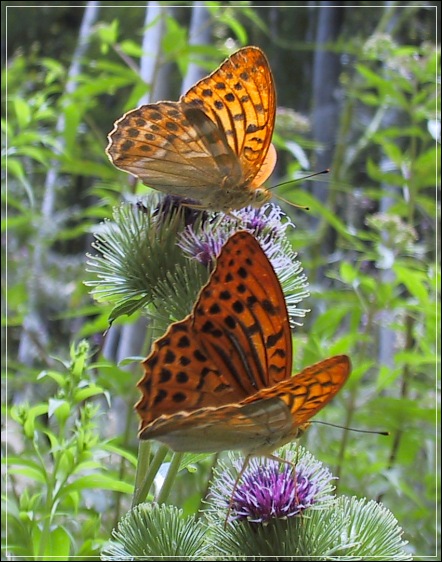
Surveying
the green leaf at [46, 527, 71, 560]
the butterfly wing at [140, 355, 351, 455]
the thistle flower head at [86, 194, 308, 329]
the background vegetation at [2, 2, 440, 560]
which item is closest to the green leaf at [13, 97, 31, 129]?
the background vegetation at [2, 2, 440, 560]

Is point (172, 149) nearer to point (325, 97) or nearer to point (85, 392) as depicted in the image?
point (85, 392)

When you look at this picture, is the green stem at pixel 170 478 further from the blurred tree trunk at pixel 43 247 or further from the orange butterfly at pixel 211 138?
the blurred tree trunk at pixel 43 247

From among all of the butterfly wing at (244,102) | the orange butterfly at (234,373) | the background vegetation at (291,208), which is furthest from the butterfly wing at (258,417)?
the background vegetation at (291,208)

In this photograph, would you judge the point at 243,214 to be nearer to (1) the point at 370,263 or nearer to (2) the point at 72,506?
(2) the point at 72,506

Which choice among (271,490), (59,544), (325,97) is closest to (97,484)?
(59,544)

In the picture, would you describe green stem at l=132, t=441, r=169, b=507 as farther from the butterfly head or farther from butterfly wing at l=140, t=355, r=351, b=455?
the butterfly head

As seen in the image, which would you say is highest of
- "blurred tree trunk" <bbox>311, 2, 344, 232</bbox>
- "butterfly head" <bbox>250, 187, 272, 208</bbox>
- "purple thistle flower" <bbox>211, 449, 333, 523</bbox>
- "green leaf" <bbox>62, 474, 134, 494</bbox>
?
"blurred tree trunk" <bbox>311, 2, 344, 232</bbox>
